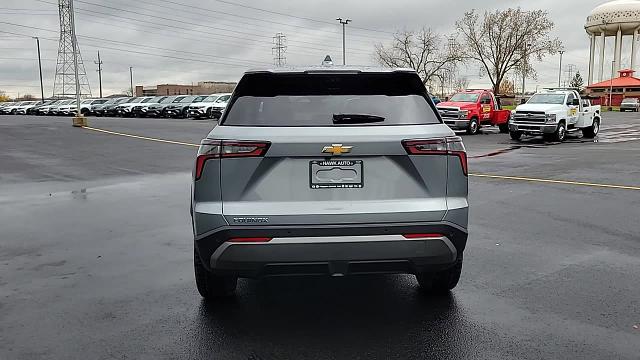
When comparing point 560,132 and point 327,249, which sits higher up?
point 327,249

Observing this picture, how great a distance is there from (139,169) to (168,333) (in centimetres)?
969

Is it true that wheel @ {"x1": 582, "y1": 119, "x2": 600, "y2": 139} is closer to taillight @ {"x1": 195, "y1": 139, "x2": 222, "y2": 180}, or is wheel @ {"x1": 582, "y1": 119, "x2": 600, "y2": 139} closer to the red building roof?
taillight @ {"x1": 195, "y1": 139, "x2": 222, "y2": 180}

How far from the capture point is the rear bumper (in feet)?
11.8

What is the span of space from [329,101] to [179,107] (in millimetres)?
40567

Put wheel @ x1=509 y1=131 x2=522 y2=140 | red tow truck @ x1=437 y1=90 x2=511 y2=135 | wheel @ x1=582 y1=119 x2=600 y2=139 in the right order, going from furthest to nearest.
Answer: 1. red tow truck @ x1=437 y1=90 x2=511 y2=135
2. wheel @ x1=582 y1=119 x2=600 y2=139
3. wheel @ x1=509 y1=131 x2=522 y2=140

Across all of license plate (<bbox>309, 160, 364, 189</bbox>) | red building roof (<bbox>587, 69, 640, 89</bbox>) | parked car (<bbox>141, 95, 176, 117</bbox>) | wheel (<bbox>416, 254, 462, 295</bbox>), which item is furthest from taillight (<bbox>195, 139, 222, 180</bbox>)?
red building roof (<bbox>587, 69, 640, 89</bbox>)

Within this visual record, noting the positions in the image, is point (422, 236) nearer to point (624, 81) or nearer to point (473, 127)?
point (473, 127)

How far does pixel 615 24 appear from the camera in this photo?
95.2 metres

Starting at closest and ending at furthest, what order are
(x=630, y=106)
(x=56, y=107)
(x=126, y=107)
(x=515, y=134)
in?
(x=515, y=134) < (x=126, y=107) < (x=56, y=107) < (x=630, y=106)

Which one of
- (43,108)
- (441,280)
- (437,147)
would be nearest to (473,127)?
(441,280)

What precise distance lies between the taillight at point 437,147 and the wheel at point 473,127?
23680 millimetres

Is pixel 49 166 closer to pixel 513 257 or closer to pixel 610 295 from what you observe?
pixel 513 257

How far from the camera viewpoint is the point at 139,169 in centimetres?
1309

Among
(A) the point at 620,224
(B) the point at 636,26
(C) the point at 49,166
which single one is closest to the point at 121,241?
(A) the point at 620,224
